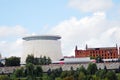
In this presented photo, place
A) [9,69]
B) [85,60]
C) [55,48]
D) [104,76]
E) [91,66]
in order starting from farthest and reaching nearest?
1. [55,48]
2. [85,60]
3. [9,69]
4. [91,66]
5. [104,76]

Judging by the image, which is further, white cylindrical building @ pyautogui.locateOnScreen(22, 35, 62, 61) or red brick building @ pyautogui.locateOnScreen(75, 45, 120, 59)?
red brick building @ pyautogui.locateOnScreen(75, 45, 120, 59)

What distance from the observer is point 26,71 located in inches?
2292

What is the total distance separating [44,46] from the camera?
9869 centimetres

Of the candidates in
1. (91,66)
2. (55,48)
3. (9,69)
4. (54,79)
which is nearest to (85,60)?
(55,48)

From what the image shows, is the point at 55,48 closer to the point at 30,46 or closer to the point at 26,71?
the point at 30,46

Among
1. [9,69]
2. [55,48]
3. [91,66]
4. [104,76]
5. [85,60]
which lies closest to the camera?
[104,76]

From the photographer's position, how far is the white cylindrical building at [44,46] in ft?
323

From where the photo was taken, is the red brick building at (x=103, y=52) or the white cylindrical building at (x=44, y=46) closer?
the white cylindrical building at (x=44, y=46)

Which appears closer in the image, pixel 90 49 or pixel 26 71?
pixel 26 71

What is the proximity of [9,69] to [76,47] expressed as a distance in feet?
140

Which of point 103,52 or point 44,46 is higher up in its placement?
point 44,46

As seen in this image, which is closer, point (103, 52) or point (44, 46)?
point (44, 46)

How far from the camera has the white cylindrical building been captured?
98375 millimetres

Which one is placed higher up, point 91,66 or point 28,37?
point 28,37
